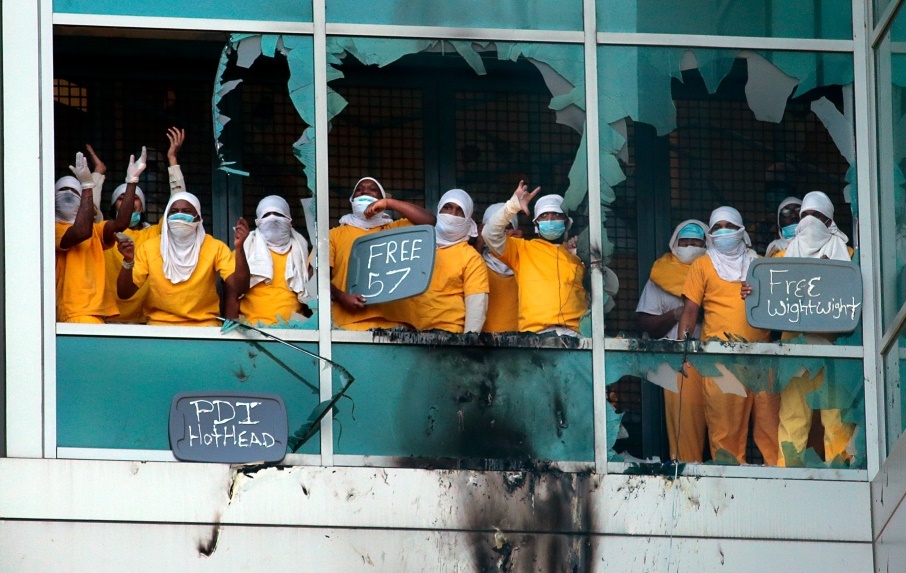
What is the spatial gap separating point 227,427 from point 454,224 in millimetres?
1589

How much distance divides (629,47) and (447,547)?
275cm

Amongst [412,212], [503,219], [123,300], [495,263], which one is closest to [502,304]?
[495,263]

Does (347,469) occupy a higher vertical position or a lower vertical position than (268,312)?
lower

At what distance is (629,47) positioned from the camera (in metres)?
9.42

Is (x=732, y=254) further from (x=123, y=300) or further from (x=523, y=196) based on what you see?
(x=123, y=300)

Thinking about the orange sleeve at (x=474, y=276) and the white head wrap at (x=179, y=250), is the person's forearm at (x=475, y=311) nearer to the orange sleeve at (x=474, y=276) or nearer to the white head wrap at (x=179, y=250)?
the orange sleeve at (x=474, y=276)

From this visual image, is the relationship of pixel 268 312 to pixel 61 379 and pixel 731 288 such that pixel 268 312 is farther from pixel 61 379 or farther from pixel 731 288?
pixel 731 288

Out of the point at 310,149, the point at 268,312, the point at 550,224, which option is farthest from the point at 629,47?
the point at 268,312

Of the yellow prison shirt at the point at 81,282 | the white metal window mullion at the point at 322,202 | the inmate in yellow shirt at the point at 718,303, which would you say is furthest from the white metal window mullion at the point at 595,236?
the yellow prison shirt at the point at 81,282

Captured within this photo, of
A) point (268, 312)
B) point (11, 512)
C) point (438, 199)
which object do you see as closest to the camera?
point (11, 512)

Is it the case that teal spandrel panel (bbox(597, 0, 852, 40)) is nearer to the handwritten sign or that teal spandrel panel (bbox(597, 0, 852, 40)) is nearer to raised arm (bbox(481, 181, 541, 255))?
raised arm (bbox(481, 181, 541, 255))

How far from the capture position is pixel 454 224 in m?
9.38

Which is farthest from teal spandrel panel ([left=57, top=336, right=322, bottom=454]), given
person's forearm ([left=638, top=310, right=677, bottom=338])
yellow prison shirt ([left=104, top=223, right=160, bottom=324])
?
person's forearm ([left=638, top=310, right=677, bottom=338])

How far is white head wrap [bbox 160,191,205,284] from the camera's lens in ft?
29.9
